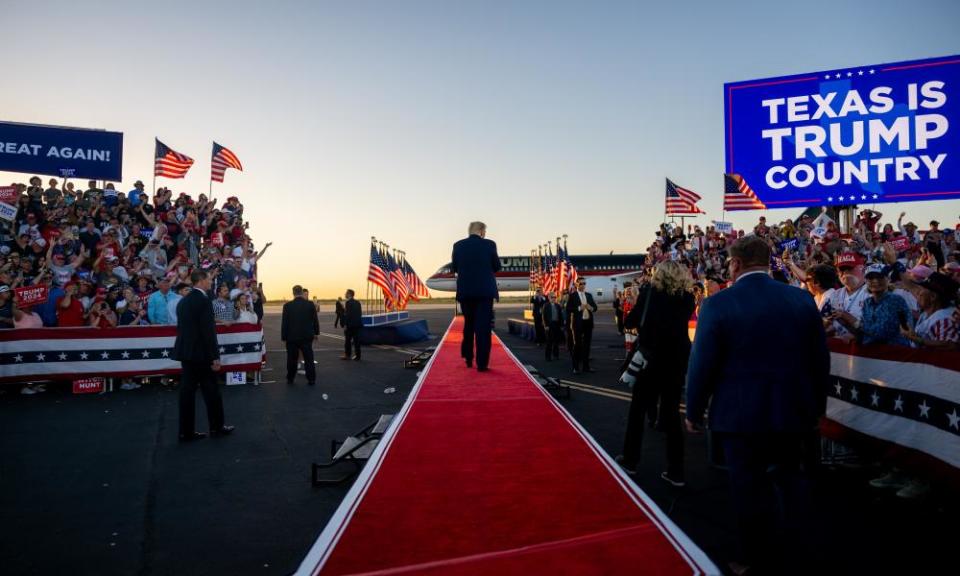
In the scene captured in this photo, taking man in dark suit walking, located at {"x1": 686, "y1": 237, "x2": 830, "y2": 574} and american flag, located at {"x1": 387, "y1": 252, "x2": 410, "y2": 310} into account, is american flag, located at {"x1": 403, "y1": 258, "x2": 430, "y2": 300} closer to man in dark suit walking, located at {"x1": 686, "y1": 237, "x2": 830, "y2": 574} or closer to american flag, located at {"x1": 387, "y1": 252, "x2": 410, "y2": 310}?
american flag, located at {"x1": 387, "y1": 252, "x2": 410, "y2": 310}

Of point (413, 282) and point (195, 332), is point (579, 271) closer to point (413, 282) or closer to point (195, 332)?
point (413, 282)

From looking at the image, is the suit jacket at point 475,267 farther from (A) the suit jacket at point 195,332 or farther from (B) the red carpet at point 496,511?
(A) the suit jacket at point 195,332

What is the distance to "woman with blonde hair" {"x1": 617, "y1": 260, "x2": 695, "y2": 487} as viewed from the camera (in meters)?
4.97

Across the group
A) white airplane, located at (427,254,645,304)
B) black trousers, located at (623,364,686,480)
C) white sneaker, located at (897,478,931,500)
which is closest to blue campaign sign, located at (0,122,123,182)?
black trousers, located at (623,364,686,480)

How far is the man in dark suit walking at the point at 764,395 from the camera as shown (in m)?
2.77

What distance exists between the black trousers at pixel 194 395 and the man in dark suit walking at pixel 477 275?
3.41m

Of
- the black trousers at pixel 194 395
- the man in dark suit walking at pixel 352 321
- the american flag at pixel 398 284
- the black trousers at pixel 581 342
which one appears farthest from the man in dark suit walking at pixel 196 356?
the american flag at pixel 398 284

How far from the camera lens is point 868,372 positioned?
5227mm

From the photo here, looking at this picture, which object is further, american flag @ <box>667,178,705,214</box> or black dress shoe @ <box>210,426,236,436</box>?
american flag @ <box>667,178,705,214</box>

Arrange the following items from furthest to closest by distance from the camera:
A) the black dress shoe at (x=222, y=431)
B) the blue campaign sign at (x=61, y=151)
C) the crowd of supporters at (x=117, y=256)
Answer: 1. the blue campaign sign at (x=61, y=151)
2. the crowd of supporters at (x=117, y=256)
3. the black dress shoe at (x=222, y=431)

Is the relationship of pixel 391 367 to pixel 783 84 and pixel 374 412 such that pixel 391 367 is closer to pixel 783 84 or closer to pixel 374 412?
pixel 374 412

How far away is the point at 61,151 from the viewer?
18453 mm

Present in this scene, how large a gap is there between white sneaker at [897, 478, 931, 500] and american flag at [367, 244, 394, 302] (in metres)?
21.3

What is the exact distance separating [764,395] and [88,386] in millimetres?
12330
